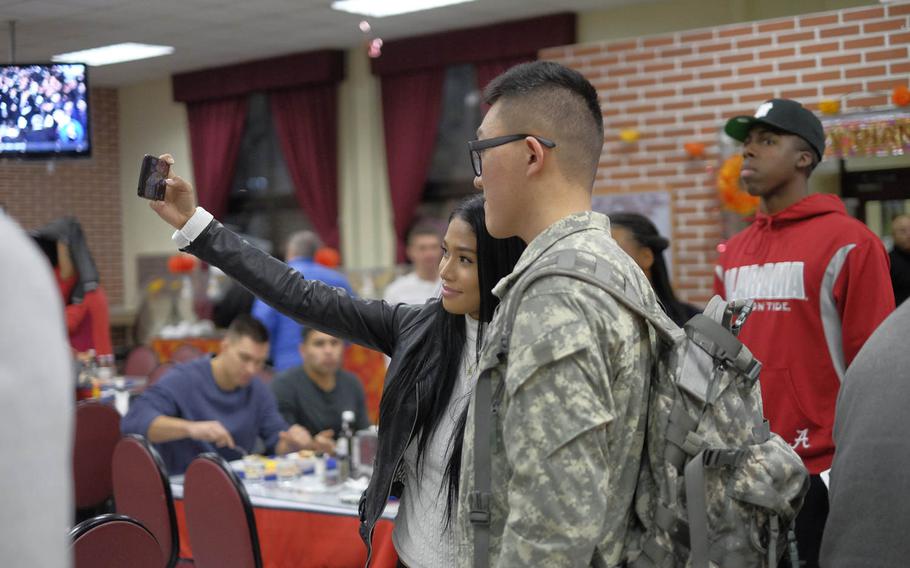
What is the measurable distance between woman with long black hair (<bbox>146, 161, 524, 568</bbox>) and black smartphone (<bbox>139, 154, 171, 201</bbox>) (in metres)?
0.02

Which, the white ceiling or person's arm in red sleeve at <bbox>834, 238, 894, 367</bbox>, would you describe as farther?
the white ceiling

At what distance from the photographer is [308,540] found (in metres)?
3.39

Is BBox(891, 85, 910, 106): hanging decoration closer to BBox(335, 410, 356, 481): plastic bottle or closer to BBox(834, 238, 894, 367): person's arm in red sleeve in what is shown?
BBox(834, 238, 894, 367): person's arm in red sleeve

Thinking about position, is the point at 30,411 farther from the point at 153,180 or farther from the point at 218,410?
the point at 218,410

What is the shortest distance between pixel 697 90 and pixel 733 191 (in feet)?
2.29

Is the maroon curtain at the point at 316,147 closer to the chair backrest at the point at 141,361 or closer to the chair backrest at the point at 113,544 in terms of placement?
the chair backrest at the point at 141,361

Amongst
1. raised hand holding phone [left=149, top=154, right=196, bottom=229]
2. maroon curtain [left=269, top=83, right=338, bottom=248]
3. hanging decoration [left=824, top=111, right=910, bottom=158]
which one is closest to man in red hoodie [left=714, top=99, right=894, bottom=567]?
raised hand holding phone [left=149, top=154, right=196, bottom=229]

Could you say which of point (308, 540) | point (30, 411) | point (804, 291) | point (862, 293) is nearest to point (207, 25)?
point (308, 540)

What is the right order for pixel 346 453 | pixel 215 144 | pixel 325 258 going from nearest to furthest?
pixel 346 453, pixel 325 258, pixel 215 144

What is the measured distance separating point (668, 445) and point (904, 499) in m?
0.30

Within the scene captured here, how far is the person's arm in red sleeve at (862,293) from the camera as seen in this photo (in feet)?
9.06

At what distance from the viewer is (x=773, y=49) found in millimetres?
6066

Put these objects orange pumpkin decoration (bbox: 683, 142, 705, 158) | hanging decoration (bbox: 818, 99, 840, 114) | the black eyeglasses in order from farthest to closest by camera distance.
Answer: orange pumpkin decoration (bbox: 683, 142, 705, 158)
hanging decoration (bbox: 818, 99, 840, 114)
the black eyeglasses

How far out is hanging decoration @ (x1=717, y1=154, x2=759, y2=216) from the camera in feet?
20.6
